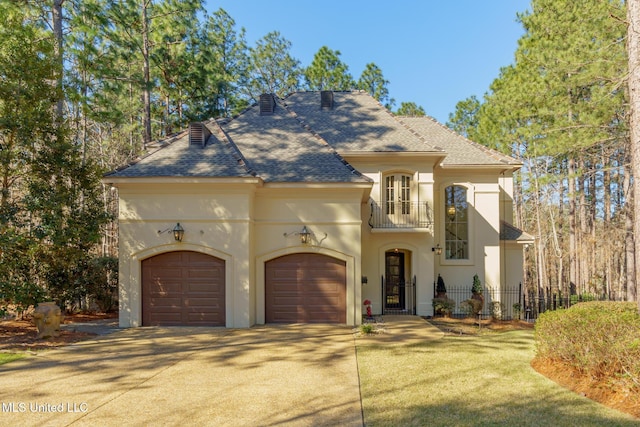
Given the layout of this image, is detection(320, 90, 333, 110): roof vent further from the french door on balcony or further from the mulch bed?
→ the mulch bed

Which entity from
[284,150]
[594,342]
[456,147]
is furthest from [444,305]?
[594,342]

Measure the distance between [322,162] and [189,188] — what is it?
424 cm

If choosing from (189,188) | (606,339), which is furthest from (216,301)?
(606,339)

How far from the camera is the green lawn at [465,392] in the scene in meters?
5.36

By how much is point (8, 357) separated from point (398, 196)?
42.0 ft

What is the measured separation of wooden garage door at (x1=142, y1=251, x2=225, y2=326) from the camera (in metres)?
12.7

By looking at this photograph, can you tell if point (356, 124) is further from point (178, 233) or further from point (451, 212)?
point (178, 233)

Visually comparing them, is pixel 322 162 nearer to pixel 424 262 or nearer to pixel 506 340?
pixel 424 262

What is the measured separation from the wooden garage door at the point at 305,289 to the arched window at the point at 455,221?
6.94 metres

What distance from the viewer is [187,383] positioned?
691 centimetres

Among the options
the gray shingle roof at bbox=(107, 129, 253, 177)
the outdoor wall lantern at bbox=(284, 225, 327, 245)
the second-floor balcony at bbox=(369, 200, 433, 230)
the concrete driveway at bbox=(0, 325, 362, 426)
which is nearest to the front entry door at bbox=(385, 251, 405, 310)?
the second-floor balcony at bbox=(369, 200, 433, 230)

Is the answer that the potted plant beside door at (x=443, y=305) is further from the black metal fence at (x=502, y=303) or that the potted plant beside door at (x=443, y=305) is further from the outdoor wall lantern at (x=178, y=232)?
the outdoor wall lantern at (x=178, y=232)

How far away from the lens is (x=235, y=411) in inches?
223

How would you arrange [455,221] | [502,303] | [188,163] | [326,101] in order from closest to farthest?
[188,163] → [502,303] → [455,221] → [326,101]
